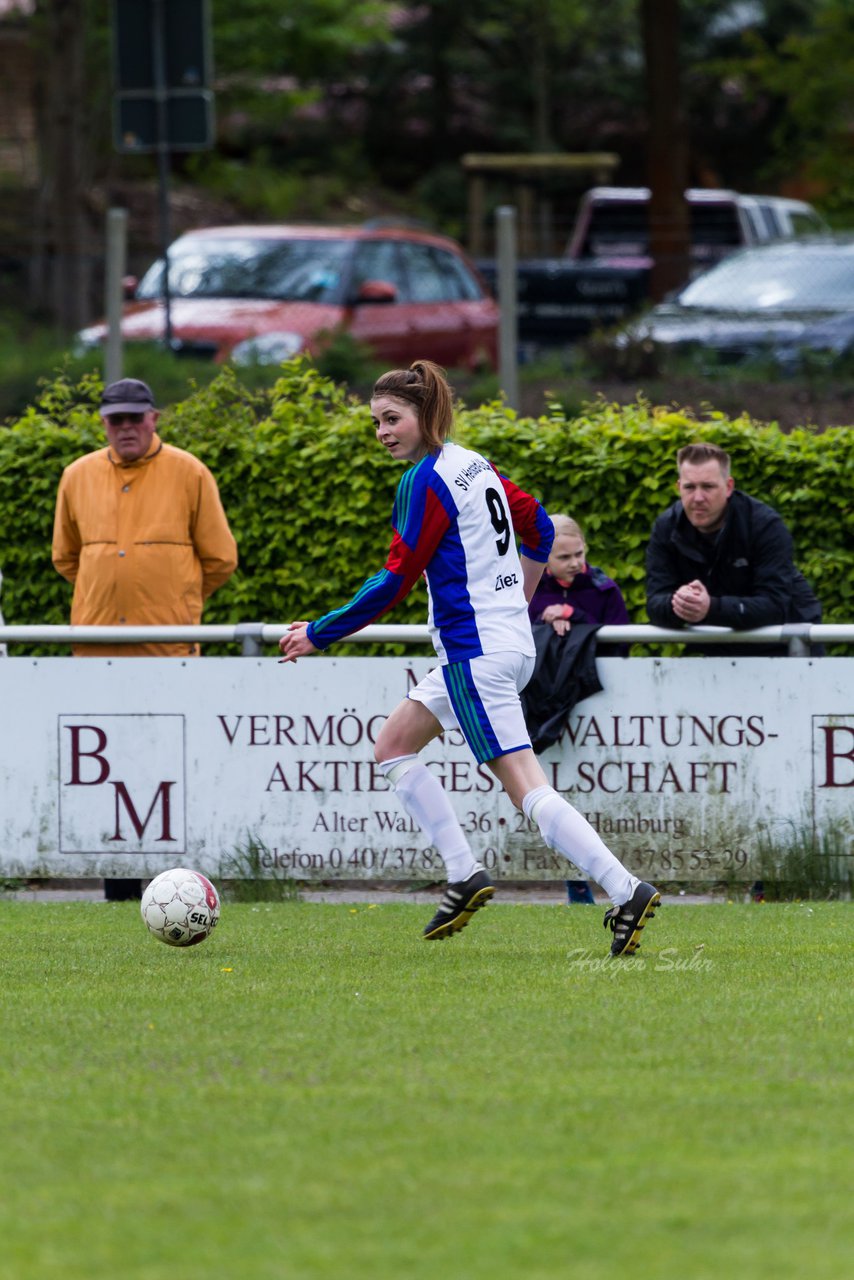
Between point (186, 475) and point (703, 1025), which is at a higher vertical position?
point (186, 475)

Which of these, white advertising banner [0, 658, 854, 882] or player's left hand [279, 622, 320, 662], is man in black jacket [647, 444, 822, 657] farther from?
player's left hand [279, 622, 320, 662]

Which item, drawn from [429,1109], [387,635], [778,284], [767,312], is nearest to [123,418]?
[387,635]

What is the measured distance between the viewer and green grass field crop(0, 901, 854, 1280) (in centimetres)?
401

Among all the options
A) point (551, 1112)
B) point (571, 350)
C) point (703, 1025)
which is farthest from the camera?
point (571, 350)

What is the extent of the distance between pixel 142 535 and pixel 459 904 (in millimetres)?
3138

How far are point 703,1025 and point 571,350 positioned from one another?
42.9 ft

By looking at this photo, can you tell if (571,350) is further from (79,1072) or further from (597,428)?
(79,1072)

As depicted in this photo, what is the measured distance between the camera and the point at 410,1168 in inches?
179

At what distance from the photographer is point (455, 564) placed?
730 centimetres

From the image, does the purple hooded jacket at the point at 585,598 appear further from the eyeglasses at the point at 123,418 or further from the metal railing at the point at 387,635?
the eyeglasses at the point at 123,418

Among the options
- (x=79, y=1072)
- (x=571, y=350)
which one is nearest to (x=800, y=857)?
(x=79, y=1072)

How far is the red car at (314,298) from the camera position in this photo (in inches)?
659

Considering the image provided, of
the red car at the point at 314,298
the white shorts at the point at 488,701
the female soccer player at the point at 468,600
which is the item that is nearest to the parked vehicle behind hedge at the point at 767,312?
the red car at the point at 314,298

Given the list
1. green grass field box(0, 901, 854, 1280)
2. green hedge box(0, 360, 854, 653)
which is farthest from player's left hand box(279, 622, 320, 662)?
green hedge box(0, 360, 854, 653)
